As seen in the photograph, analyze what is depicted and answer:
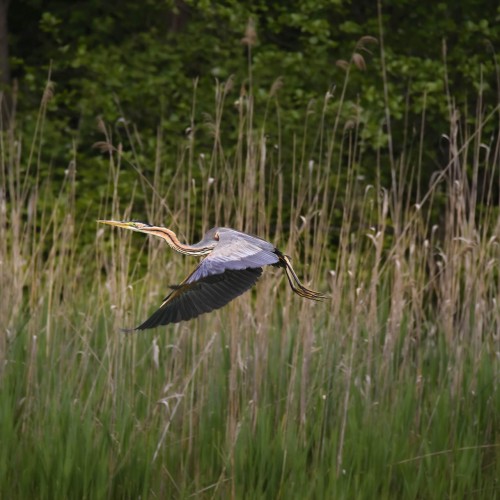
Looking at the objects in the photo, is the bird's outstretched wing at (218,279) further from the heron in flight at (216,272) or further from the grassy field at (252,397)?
the grassy field at (252,397)

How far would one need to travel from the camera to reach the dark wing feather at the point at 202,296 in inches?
109

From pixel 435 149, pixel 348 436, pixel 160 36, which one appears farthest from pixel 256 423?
pixel 160 36

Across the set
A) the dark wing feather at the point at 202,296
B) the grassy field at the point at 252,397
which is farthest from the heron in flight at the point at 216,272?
the grassy field at the point at 252,397

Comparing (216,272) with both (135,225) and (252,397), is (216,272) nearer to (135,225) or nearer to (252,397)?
(135,225)

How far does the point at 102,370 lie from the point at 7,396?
0.38 metres

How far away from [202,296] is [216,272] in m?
0.35

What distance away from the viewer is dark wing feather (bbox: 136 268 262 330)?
2.78 meters

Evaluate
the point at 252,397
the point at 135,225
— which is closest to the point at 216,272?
the point at 135,225

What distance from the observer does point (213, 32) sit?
8.79 meters

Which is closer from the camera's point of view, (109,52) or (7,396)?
(7,396)

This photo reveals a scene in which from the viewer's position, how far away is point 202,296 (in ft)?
9.48

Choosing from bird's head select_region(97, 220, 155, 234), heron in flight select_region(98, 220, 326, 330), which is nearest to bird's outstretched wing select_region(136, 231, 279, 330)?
heron in flight select_region(98, 220, 326, 330)

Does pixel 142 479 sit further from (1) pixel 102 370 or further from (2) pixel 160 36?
(2) pixel 160 36

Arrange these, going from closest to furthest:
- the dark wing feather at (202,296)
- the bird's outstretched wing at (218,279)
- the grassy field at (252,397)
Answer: the bird's outstretched wing at (218,279)
the dark wing feather at (202,296)
the grassy field at (252,397)
